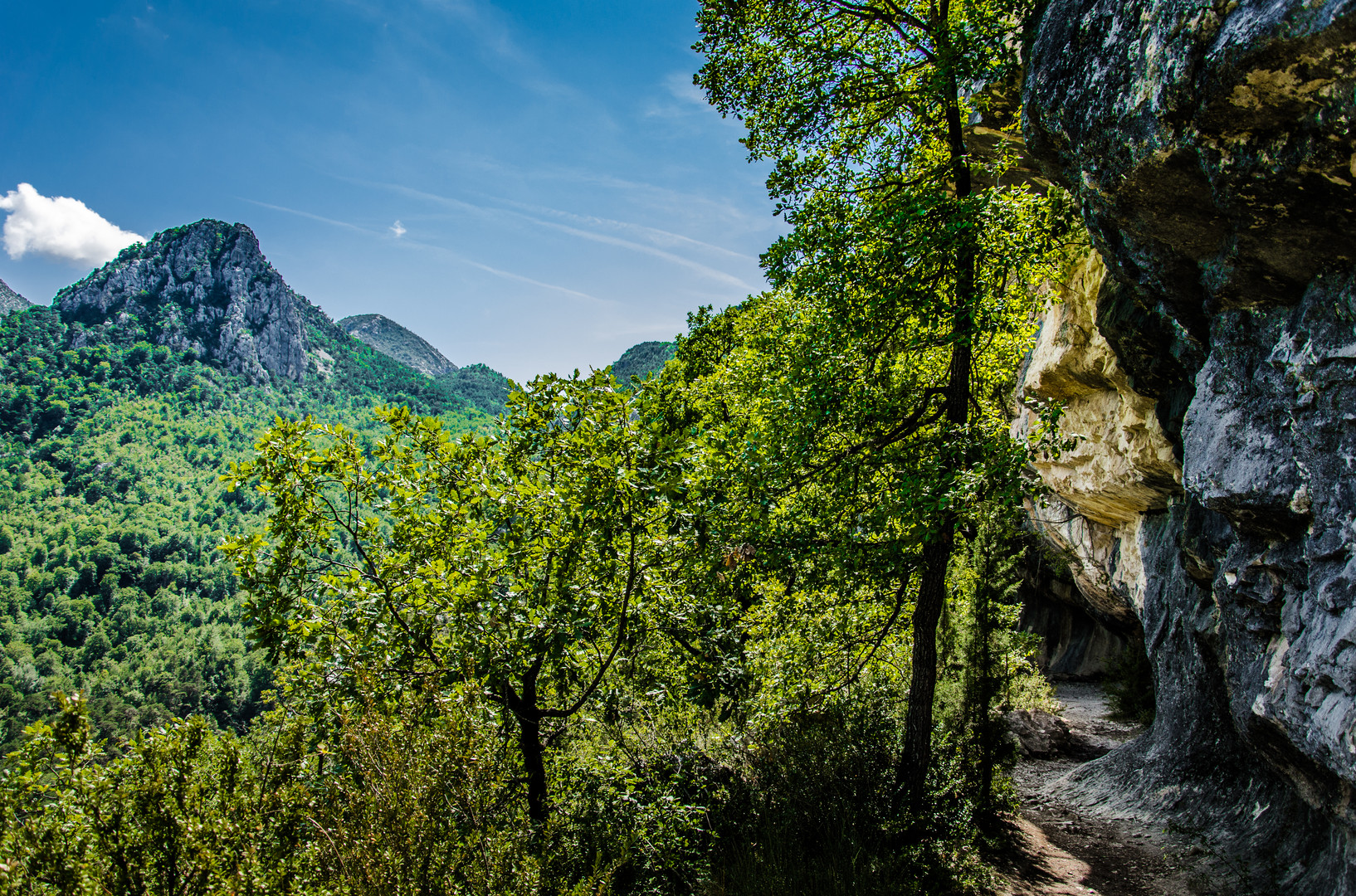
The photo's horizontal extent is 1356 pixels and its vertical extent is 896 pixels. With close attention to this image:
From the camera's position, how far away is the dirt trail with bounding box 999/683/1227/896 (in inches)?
293

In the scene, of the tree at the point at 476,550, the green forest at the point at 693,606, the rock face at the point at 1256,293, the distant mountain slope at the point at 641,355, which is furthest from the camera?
the distant mountain slope at the point at 641,355

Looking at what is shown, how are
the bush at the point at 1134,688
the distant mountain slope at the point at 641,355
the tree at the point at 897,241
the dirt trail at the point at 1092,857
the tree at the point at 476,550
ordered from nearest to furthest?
the tree at the point at 476,550, the tree at the point at 897,241, the dirt trail at the point at 1092,857, the bush at the point at 1134,688, the distant mountain slope at the point at 641,355

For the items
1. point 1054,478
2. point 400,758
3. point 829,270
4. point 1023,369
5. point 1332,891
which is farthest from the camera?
point 1054,478

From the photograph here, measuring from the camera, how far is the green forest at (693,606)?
2834 millimetres

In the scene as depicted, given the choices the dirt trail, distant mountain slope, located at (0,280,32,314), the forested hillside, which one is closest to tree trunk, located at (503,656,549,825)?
the dirt trail

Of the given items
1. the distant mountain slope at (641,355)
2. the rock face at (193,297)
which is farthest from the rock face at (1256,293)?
the rock face at (193,297)

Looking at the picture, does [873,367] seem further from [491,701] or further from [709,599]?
[491,701]

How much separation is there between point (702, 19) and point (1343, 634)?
26.9ft

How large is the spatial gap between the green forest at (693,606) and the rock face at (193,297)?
198m

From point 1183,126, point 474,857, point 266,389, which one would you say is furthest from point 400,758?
point 266,389

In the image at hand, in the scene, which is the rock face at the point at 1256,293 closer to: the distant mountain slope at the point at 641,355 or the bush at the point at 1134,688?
the bush at the point at 1134,688

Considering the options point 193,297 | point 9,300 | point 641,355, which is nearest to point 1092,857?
point 641,355

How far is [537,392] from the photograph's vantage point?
15.5 feet

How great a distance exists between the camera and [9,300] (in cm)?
19400
